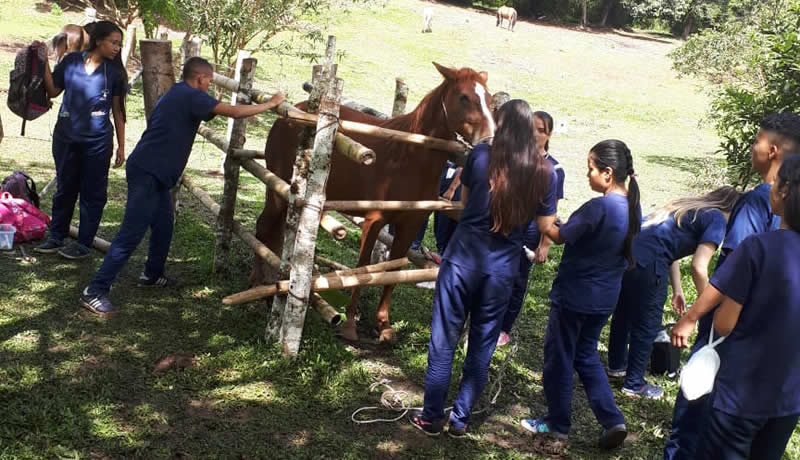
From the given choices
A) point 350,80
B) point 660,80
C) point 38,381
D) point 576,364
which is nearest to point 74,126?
point 38,381

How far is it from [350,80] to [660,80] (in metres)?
16.9

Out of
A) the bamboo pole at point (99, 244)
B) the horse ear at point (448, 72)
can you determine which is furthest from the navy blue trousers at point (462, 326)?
the bamboo pole at point (99, 244)

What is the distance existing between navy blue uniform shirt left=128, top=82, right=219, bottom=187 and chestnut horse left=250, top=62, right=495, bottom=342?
3.50ft

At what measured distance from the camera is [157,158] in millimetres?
5160

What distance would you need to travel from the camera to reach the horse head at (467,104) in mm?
4941

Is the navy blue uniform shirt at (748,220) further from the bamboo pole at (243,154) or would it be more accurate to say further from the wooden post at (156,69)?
the wooden post at (156,69)

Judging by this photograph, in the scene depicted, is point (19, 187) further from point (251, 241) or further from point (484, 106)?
point (484, 106)

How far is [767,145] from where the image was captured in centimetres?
384

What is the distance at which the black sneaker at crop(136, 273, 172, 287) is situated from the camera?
5906 millimetres

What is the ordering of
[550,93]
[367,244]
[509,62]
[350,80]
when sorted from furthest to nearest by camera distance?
1. [509,62]
2. [550,93]
3. [350,80]
4. [367,244]

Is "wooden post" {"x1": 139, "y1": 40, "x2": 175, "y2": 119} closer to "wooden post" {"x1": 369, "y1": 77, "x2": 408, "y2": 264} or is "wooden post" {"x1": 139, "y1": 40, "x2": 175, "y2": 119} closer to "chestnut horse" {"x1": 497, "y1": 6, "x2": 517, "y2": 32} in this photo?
"wooden post" {"x1": 369, "y1": 77, "x2": 408, "y2": 264}

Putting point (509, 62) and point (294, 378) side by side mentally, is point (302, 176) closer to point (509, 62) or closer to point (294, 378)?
point (294, 378)

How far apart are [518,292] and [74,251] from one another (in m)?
3.81

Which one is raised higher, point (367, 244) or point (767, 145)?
point (767, 145)
